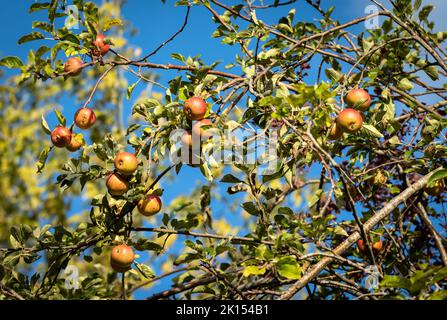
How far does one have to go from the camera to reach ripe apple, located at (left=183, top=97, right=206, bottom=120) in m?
1.99

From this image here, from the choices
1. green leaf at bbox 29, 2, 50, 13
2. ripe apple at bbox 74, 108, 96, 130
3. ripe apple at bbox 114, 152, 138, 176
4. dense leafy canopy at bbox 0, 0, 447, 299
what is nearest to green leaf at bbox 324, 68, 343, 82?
dense leafy canopy at bbox 0, 0, 447, 299

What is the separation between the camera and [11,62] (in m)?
2.38

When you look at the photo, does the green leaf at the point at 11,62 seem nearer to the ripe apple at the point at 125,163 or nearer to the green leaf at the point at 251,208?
the ripe apple at the point at 125,163

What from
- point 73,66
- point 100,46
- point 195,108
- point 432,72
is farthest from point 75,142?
point 432,72

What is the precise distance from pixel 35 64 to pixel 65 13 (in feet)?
0.84

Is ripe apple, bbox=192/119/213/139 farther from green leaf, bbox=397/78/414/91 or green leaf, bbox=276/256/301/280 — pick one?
green leaf, bbox=397/78/414/91

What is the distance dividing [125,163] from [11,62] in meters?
0.75

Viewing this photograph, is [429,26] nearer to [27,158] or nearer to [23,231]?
[23,231]

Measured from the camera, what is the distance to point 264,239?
2291 millimetres

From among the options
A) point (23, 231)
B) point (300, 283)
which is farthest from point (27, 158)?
point (300, 283)

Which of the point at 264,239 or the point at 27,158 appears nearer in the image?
the point at 264,239

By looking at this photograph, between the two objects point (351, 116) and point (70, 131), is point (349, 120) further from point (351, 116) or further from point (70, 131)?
point (70, 131)

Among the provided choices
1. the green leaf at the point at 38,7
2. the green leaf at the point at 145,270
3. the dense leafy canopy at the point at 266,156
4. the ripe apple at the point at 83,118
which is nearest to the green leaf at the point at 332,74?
the dense leafy canopy at the point at 266,156

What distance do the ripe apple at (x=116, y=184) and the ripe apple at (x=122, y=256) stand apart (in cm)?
25
